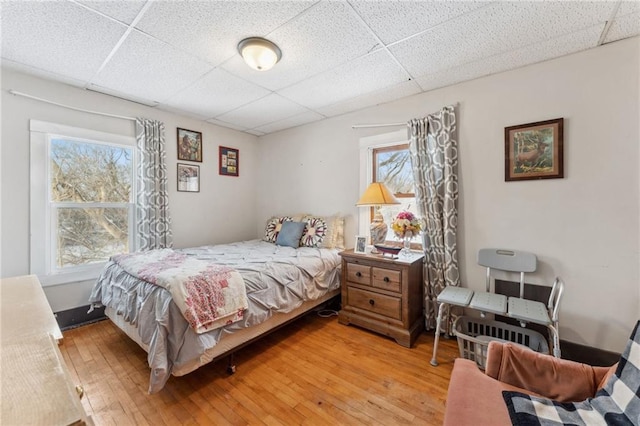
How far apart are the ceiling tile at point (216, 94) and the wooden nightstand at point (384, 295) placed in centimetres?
196

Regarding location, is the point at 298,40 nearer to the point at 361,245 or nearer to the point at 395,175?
the point at 395,175

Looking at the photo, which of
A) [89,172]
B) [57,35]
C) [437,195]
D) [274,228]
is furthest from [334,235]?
[57,35]

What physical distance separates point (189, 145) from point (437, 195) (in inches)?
123

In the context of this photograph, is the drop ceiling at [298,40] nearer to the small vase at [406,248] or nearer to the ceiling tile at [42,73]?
the ceiling tile at [42,73]

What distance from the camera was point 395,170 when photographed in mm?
2971

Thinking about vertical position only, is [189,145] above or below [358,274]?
above

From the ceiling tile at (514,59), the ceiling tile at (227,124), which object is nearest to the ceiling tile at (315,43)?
the ceiling tile at (514,59)

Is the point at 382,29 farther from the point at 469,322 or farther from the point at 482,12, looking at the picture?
the point at 469,322

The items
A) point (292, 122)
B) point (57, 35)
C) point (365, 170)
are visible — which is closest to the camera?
point (57, 35)

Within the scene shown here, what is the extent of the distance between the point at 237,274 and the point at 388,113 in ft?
7.68

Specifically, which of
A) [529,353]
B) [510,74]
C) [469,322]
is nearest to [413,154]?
[510,74]

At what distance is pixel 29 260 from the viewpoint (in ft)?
7.68

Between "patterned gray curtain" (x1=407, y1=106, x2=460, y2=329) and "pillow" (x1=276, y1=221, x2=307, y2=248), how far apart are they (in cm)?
148

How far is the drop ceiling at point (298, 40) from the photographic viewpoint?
1550mm
